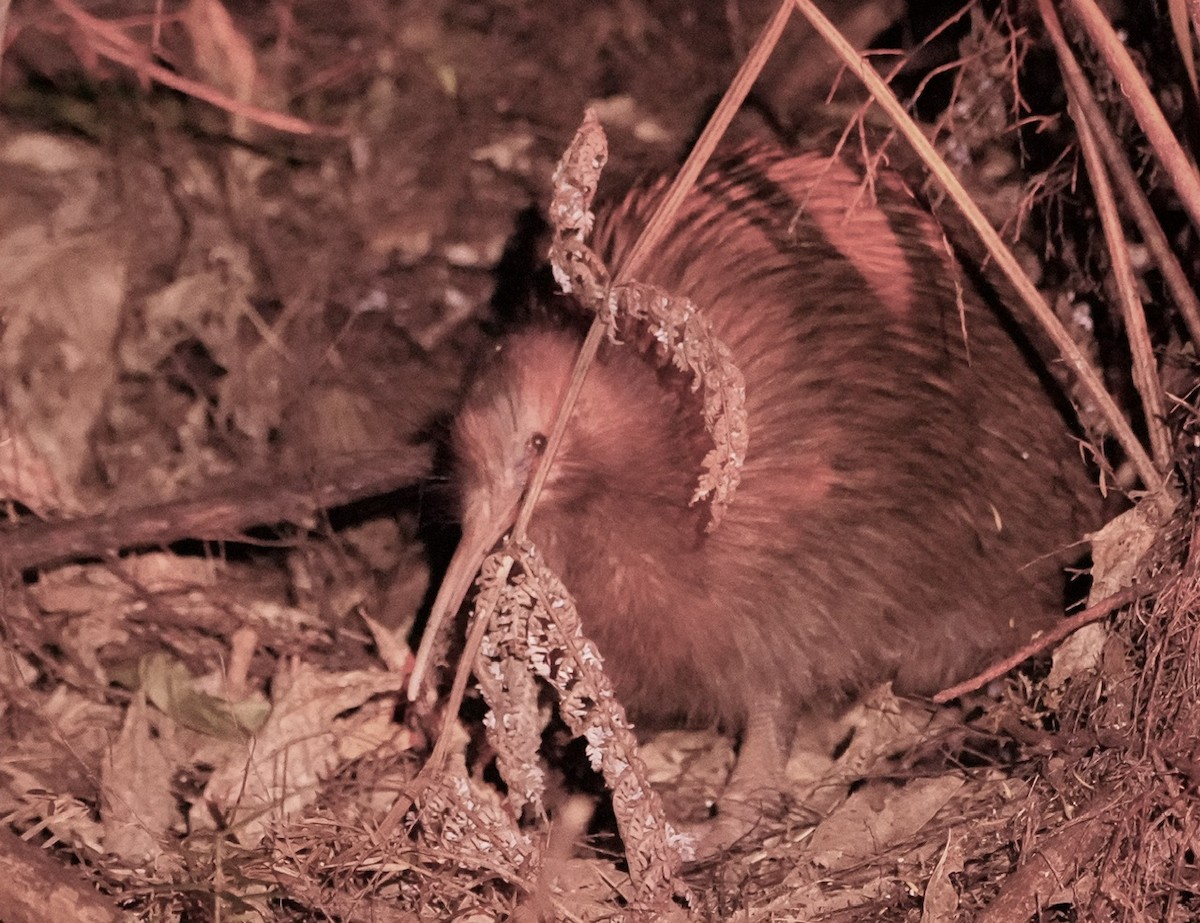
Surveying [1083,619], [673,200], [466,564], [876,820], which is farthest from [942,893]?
[673,200]

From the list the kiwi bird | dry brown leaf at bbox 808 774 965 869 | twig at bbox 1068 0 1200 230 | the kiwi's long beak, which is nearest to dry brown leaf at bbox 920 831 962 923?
dry brown leaf at bbox 808 774 965 869

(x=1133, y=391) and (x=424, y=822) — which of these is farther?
(x=1133, y=391)

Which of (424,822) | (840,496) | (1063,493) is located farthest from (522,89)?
(424,822)

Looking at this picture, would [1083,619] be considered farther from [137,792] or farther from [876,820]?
[137,792]

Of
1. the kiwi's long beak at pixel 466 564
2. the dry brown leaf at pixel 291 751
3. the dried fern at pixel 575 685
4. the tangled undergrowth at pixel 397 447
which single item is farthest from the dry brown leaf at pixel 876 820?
the dry brown leaf at pixel 291 751

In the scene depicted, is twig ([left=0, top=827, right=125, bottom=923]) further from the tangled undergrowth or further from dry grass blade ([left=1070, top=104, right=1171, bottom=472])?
dry grass blade ([left=1070, top=104, right=1171, bottom=472])

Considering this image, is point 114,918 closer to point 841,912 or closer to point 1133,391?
point 841,912
